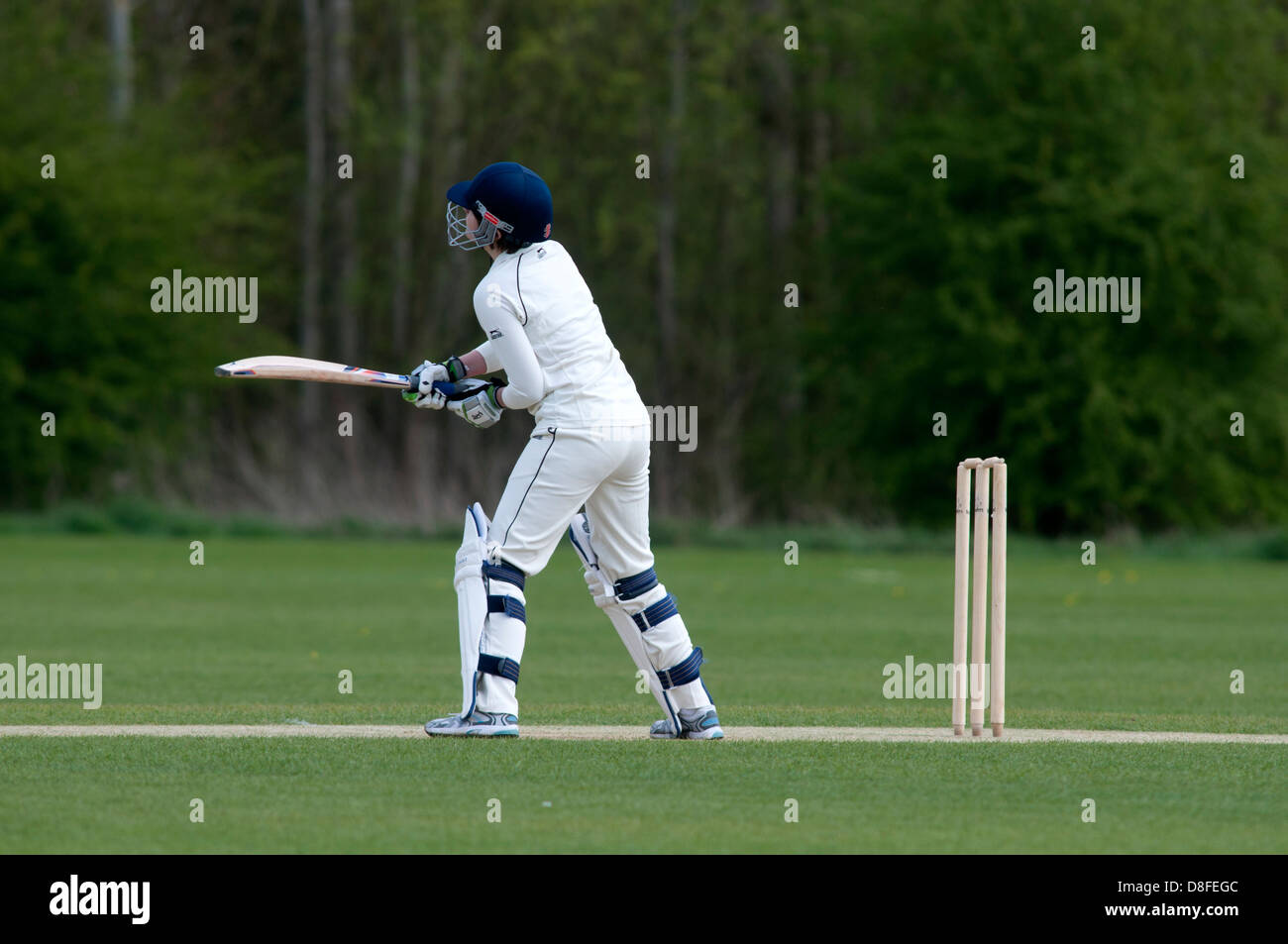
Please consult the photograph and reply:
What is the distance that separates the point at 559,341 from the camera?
9.36 meters

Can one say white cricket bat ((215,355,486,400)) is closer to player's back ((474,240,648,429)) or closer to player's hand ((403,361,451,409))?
player's hand ((403,361,451,409))

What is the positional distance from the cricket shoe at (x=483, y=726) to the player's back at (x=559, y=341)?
4.40 ft

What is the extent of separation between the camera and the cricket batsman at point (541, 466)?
30.5 ft

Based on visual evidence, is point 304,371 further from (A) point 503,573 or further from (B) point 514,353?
(A) point 503,573

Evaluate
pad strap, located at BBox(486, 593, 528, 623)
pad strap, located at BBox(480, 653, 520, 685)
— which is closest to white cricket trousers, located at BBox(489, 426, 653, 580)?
pad strap, located at BBox(486, 593, 528, 623)

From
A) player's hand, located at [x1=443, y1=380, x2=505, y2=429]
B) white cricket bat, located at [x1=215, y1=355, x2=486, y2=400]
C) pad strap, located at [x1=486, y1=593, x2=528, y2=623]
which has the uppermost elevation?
white cricket bat, located at [x1=215, y1=355, x2=486, y2=400]

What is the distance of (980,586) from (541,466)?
2190 mm

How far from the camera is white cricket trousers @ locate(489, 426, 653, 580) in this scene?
365 inches

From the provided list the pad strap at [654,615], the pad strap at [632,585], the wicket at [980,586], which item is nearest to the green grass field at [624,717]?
the wicket at [980,586]

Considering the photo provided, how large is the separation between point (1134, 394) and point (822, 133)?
1132 cm

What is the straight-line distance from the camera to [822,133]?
42.6 m

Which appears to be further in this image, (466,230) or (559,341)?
(466,230)

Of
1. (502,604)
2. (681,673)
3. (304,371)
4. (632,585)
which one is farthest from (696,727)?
(304,371)

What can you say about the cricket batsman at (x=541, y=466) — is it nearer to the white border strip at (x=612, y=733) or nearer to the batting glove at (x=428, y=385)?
the batting glove at (x=428, y=385)
